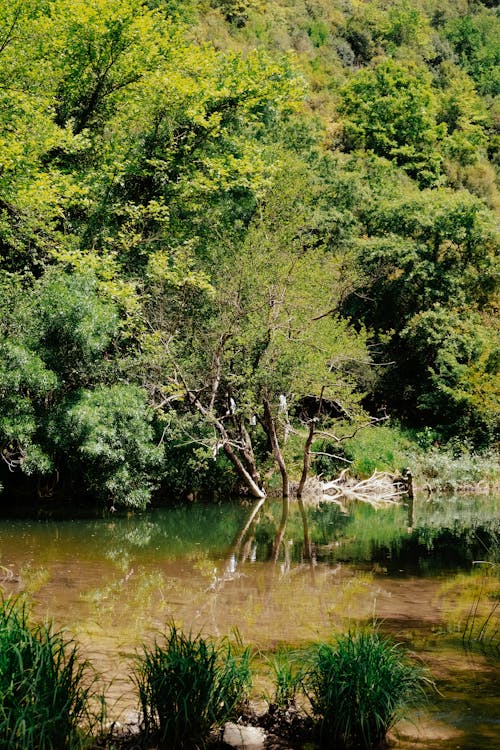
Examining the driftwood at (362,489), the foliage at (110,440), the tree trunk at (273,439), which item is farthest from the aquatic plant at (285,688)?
the driftwood at (362,489)

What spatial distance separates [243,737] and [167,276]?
43.9 ft

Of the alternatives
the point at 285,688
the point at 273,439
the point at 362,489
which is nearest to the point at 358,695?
the point at 285,688

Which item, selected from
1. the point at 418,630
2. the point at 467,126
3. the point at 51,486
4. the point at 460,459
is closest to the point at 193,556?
the point at 418,630

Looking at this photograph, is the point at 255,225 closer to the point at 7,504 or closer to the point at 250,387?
the point at 250,387

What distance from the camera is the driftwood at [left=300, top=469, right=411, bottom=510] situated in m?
20.2

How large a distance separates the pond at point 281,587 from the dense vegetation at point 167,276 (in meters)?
2.40

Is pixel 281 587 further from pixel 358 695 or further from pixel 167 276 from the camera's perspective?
pixel 167 276

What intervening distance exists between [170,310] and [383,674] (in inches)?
599

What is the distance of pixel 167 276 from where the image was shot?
54.4ft

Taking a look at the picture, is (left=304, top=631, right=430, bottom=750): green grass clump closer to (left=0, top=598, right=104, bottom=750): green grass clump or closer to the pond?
the pond

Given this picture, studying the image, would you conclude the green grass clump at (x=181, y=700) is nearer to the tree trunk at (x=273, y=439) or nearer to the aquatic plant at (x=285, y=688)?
the aquatic plant at (x=285, y=688)

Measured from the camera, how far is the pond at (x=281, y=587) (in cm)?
542

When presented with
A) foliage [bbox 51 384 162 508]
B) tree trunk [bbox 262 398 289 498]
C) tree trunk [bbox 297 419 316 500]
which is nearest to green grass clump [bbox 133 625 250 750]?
foliage [bbox 51 384 162 508]

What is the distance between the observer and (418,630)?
22.4ft
